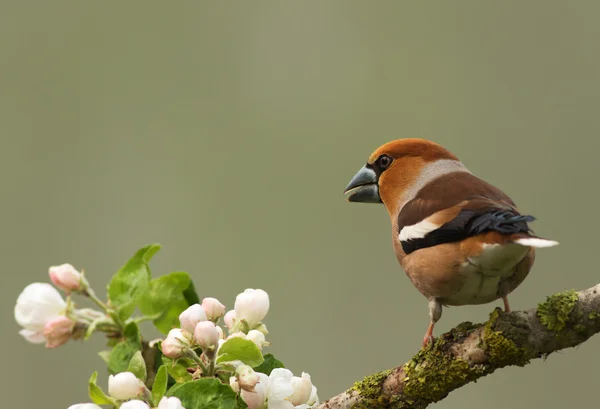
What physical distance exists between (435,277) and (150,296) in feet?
1.81

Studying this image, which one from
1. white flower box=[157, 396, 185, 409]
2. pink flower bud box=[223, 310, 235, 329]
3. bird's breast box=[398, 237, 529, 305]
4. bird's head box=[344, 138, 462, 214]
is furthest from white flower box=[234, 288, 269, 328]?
bird's head box=[344, 138, 462, 214]

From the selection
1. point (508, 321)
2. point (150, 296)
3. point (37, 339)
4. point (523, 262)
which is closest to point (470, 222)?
point (523, 262)

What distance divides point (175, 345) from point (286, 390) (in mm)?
166

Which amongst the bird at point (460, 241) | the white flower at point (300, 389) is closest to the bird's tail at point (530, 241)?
the bird at point (460, 241)

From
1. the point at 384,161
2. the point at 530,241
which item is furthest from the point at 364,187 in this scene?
the point at 530,241

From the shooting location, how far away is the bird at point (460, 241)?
120 cm

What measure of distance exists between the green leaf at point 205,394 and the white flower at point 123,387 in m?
0.05

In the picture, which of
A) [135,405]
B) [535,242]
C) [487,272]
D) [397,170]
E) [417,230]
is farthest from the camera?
[397,170]

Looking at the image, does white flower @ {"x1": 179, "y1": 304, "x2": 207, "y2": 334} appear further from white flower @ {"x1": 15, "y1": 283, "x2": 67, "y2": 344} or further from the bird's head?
the bird's head

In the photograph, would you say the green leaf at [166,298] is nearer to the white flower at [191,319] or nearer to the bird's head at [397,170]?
the white flower at [191,319]

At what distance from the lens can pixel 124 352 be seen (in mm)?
1012

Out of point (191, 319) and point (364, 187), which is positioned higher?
point (364, 187)

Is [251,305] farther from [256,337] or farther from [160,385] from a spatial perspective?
[160,385]

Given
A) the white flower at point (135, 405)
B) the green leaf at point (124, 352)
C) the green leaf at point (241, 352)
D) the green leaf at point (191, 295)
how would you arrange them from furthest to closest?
1. the green leaf at point (191, 295)
2. the green leaf at point (124, 352)
3. the green leaf at point (241, 352)
4. the white flower at point (135, 405)
